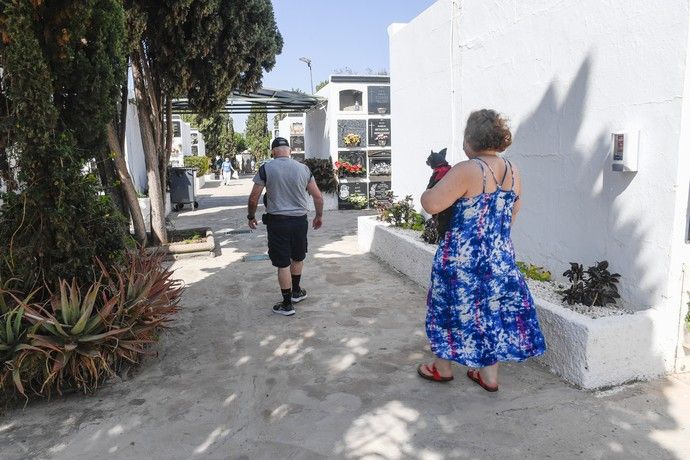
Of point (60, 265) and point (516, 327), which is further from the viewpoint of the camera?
point (60, 265)

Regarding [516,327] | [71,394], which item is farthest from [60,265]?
[516,327]

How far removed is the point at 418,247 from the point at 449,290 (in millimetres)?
2621

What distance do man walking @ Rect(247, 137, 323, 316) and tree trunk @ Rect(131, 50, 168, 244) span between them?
3.67 meters

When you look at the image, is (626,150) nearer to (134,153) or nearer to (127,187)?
(127,187)

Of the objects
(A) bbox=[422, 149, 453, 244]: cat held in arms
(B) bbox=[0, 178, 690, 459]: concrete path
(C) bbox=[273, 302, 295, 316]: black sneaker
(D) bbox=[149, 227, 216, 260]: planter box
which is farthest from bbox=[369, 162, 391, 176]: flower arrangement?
(B) bbox=[0, 178, 690, 459]: concrete path

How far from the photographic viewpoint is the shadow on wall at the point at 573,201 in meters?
3.44

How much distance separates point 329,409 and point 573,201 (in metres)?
2.43

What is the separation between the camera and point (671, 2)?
304cm

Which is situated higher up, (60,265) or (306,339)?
(60,265)

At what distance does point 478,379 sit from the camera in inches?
131

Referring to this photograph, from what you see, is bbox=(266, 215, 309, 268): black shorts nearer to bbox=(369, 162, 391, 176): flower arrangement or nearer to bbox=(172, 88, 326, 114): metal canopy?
bbox=(172, 88, 326, 114): metal canopy

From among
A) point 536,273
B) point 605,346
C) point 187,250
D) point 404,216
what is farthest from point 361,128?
point 605,346

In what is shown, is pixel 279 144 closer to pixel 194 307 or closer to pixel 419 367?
pixel 194 307

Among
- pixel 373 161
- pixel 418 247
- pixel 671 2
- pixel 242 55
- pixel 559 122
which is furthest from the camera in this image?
pixel 373 161
